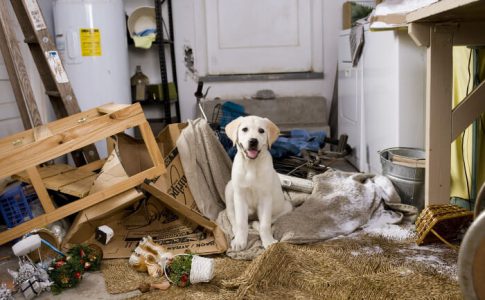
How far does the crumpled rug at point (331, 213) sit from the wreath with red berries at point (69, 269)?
640mm

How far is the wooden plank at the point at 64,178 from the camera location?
7.89 feet

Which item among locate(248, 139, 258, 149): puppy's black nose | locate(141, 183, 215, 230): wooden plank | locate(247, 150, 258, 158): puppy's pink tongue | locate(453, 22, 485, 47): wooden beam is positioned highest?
locate(453, 22, 485, 47): wooden beam

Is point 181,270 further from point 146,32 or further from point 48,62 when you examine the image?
point 146,32

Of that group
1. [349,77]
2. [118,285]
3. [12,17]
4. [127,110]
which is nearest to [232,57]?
[349,77]

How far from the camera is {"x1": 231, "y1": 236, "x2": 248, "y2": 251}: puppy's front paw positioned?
2.19m

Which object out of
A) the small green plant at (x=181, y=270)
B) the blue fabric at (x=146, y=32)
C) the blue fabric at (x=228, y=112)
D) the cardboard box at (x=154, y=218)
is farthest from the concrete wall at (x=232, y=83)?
the small green plant at (x=181, y=270)

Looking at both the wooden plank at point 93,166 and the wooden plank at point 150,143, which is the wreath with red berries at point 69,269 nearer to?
the wooden plank at point 150,143

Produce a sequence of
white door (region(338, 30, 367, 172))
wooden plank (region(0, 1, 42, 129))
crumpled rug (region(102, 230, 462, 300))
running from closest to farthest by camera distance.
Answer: crumpled rug (region(102, 230, 462, 300))
wooden plank (region(0, 1, 42, 129))
white door (region(338, 30, 367, 172))

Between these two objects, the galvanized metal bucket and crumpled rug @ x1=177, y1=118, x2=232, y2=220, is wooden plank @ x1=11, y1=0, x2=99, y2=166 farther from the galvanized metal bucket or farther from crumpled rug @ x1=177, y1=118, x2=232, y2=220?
the galvanized metal bucket

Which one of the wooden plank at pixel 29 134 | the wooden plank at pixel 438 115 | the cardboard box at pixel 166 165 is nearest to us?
the wooden plank at pixel 438 115

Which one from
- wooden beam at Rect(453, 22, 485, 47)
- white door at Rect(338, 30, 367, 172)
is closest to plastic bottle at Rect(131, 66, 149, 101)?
white door at Rect(338, 30, 367, 172)

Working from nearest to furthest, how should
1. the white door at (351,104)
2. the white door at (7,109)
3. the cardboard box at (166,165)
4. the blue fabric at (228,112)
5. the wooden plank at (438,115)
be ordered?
the wooden plank at (438,115), the cardboard box at (166,165), the white door at (7,109), the white door at (351,104), the blue fabric at (228,112)

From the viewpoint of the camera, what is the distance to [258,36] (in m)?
4.56

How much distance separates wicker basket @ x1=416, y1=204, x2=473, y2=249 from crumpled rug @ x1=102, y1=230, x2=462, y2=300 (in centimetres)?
5
